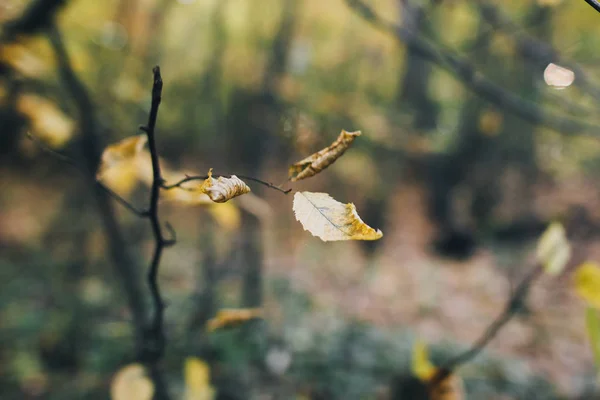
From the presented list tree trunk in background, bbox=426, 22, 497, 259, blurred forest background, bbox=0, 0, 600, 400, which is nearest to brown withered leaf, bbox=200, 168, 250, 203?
blurred forest background, bbox=0, 0, 600, 400

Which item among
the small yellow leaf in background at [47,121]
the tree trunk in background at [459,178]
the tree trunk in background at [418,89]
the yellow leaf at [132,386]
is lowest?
the yellow leaf at [132,386]

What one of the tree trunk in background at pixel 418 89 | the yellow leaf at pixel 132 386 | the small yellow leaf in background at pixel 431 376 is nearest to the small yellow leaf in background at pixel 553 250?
the small yellow leaf in background at pixel 431 376

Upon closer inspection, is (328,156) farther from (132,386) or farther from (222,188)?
(132,386)

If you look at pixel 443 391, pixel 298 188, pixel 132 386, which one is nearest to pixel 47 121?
pixel 132 386

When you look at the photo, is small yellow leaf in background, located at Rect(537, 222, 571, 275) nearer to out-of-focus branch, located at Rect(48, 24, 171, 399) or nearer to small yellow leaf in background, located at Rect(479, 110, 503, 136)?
out-of-focus branch, located at Rect(48, 24, 171, 399)

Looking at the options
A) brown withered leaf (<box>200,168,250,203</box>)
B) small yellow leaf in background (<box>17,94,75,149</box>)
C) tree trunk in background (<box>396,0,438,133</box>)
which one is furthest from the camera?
tree trunk in background (<box>396,0,438,133</box>)

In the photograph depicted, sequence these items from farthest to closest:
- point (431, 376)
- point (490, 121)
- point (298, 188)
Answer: point (490, 121), point (298, 188), point (431, 376)

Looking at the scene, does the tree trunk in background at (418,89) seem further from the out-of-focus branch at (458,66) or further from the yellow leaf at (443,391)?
the yellow leaf at (443,391)
